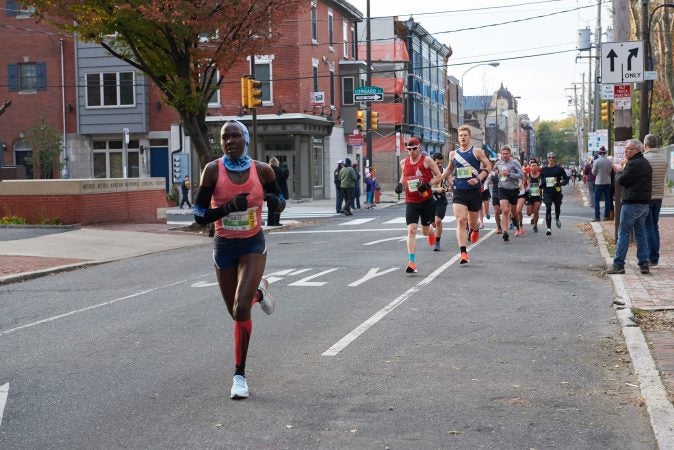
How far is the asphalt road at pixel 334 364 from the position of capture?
580 cm

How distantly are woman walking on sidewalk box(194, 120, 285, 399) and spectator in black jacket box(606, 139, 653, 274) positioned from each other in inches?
295

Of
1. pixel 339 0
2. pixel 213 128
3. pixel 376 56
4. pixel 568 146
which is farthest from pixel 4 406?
pixel 568 146

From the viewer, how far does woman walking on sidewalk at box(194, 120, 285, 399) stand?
6840mm

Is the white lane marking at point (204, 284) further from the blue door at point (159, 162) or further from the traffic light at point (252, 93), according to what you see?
the blue door at point (159, 162)

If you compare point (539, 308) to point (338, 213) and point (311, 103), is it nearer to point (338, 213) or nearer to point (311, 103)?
point (338, 213)

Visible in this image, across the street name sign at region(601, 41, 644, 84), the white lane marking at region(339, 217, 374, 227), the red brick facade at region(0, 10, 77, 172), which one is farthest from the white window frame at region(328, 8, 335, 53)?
the street name sign at region(601, 41, 644, 84)

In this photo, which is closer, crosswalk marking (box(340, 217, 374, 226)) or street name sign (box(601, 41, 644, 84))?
street name sign (box(601, 41, 644, 84))

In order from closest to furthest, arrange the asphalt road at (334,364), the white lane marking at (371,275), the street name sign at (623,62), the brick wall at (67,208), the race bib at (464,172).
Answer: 1. the asphalt road at (334,364)
2. the white lane marking at (371,275)
3. the race bib at (464,172)
4. the street name sign at (623,62)
5. the brick wall at (67,208)

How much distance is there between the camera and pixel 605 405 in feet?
20.9

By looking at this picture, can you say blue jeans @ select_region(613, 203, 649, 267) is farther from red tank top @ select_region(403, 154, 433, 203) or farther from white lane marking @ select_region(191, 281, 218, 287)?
white lane marking @ select_region(191, 281, 218, 287)

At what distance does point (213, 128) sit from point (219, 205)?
1481 inches

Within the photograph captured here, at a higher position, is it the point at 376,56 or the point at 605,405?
the point at 376,56

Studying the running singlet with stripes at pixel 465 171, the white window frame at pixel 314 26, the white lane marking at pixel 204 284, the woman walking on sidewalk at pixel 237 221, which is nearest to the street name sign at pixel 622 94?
the running singlet with stripes at pixel 465 171

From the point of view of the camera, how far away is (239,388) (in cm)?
662
